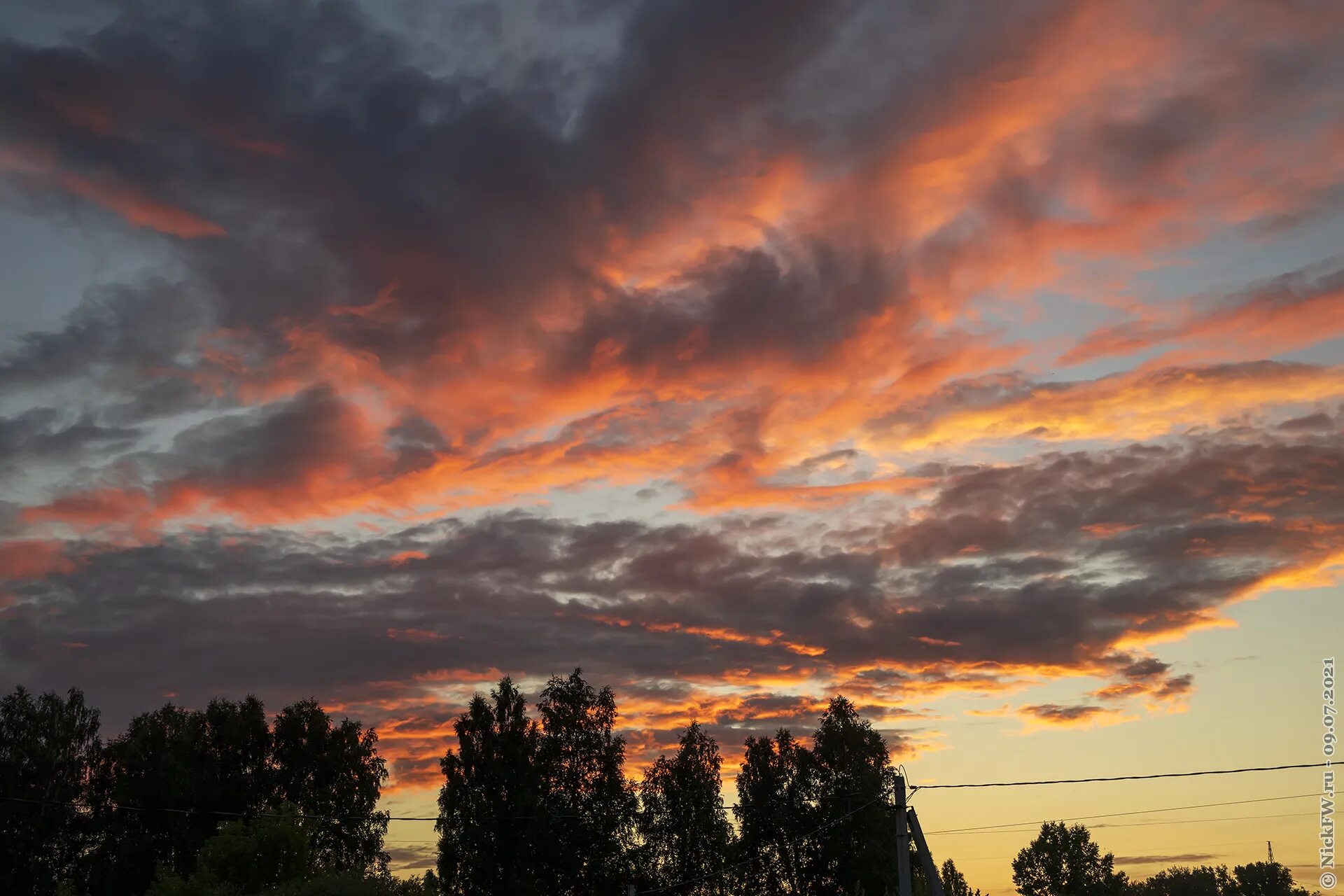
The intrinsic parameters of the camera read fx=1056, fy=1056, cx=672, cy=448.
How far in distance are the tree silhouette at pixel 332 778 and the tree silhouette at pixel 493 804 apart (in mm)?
4572

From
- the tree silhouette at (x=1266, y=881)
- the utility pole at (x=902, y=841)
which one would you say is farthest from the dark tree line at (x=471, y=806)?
the tree silhouette at (x=1266, y=881)

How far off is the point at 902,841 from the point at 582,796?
3966 cm

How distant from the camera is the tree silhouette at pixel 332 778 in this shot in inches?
2687

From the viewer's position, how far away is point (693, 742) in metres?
80.9

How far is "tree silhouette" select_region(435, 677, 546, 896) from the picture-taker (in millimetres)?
67812

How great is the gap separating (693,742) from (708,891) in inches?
419

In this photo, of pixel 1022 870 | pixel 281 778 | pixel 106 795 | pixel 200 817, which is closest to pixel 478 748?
pixel 281 778

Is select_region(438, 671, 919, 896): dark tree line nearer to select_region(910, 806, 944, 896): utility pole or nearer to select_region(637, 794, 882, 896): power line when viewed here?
select_region(637, 794, 882, 896): power line

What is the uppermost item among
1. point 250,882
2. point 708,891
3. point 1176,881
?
point 250,882

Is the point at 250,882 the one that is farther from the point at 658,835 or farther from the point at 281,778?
the point at 658,835

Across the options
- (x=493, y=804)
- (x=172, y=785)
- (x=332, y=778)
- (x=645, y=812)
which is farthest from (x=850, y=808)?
(x=172, y=785)

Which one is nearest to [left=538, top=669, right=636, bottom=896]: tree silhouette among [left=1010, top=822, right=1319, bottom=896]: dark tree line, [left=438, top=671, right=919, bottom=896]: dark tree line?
[left=438, top=671, right=919, bottom=896]: dark tree line

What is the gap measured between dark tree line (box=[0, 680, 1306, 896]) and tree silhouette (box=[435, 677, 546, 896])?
0.10 meters

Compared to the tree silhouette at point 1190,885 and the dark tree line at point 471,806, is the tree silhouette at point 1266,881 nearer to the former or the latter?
the tree silhouette at point 1190,885
